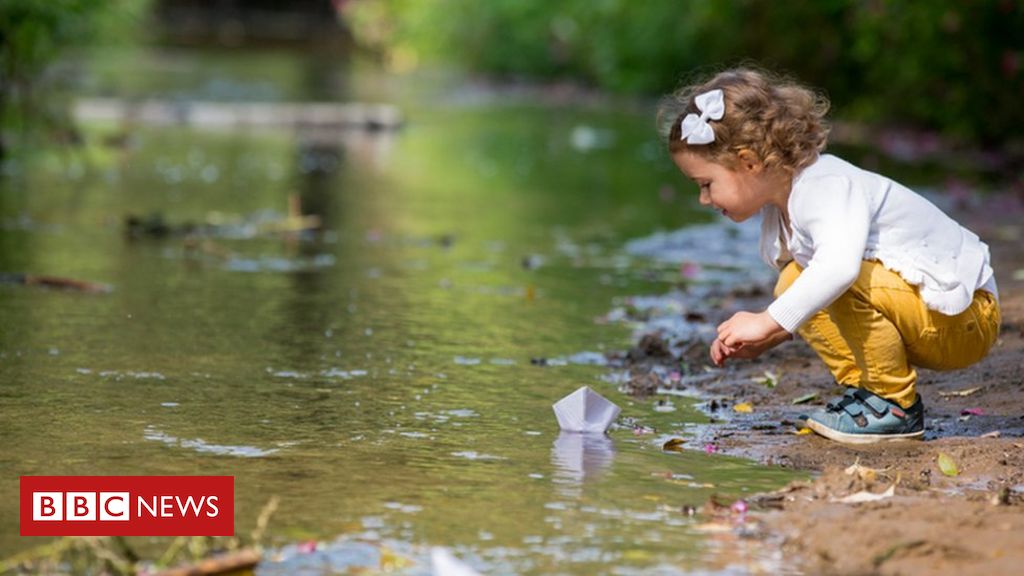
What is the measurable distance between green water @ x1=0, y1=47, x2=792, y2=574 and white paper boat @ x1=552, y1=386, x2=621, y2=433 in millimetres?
46

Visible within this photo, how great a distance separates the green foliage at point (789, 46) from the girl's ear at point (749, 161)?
3.90 ft

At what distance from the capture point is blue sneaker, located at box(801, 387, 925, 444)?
174 inches

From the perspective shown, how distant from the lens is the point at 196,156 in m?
13.6

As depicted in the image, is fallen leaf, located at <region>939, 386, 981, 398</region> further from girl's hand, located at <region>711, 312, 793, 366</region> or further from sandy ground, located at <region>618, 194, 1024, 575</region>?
girl's hand, located at <region>711, 312, 793, 366</region>

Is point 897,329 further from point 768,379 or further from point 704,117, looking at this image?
point 768,379

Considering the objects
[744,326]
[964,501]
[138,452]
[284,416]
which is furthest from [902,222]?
[138,452]

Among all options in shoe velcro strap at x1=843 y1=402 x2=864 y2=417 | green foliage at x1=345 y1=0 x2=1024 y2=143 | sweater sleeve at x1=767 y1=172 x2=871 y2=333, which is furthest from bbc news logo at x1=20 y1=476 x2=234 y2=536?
Answer: green foliage at x1=345 y1=0 x2=1024 y2=143

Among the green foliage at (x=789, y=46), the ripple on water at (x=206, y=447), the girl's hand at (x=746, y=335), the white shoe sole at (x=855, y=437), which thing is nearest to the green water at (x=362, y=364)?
the ripple on water at (x=206, y=447)

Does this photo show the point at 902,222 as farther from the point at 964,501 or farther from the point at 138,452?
the point at 138,452

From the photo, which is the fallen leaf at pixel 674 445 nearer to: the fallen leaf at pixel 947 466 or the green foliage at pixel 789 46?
the fallen leaf at pixel 947 466

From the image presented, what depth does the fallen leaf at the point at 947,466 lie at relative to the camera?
13.2 feet

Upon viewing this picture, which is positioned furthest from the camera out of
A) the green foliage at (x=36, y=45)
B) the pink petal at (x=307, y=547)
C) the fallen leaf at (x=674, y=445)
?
the green foliage at (x=36, y=45)

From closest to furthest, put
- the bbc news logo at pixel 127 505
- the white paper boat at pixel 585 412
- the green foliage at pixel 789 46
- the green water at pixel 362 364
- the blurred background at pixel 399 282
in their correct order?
the bbc news logo at pixel 127 505 < the green water at pixel 362 364 < the blurred background at pixel 399 282 < the white paper boat at pixel 585 412 < the green foliage at pixel 789 46

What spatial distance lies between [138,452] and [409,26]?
32959 mm
